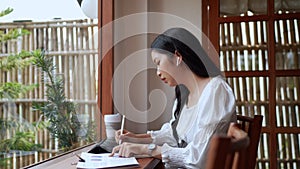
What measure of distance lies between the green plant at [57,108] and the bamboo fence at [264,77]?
107cm

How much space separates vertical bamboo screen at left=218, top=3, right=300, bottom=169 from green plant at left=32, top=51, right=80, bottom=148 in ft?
3.52

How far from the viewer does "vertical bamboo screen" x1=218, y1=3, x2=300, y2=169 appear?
98.9 inches

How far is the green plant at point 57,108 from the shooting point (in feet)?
6.06

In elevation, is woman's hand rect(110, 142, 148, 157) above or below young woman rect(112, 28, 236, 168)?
below

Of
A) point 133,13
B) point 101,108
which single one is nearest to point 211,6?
point 133,13

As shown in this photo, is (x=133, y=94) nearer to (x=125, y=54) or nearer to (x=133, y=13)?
(x=125, y=54)

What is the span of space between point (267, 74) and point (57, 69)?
1.34 metres

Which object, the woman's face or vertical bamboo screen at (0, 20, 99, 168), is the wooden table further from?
the woman's face

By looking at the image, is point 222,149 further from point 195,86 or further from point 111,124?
point 111,124

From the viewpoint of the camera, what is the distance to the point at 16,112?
4.95ft

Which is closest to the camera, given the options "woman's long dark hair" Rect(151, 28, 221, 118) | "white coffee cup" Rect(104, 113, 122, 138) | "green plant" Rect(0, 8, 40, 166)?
"green plant" Rect(0, 8, 40, 166)

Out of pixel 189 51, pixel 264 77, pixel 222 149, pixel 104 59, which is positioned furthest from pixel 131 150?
pixel 264 77

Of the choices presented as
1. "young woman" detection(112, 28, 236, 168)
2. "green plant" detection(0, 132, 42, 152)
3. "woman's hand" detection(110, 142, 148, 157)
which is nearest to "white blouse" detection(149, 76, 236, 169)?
"young woman" detection(112, 28, 236, 168)

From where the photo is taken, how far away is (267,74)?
100 inches
